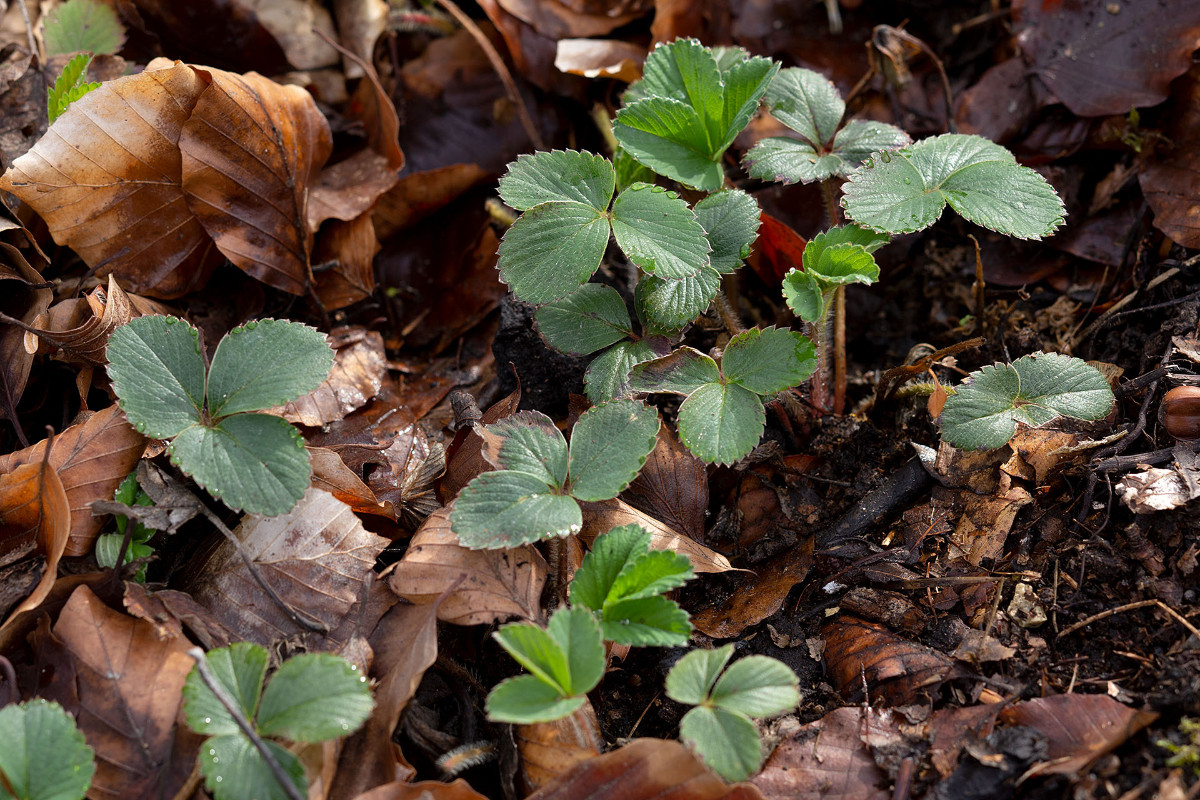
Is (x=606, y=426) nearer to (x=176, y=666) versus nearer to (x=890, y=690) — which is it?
(x=890, y=690)

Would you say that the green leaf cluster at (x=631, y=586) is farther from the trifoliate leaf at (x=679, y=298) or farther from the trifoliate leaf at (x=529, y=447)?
the trifoliate leaf at (x=679, y=298)

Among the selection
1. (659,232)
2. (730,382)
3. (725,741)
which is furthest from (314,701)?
(659,232)

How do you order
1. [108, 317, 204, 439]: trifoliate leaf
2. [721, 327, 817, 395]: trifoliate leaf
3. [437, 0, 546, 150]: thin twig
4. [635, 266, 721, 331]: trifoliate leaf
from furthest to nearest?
1. [437, 0, 546, 150]: thin twig
2. [635, 266, 721, 331]: trifoliate leaf
3. [721, 327, 817, 395]: trifoliate leaf
4. [108, 317, 204, 439]: trifoliate leaf

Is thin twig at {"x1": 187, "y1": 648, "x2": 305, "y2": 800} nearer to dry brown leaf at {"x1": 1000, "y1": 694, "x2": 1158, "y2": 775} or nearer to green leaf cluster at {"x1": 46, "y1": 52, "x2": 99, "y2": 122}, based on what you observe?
dry brown leaf at {"x1": 1000, "y1": 694, "x2": 1158, "y2": 775}

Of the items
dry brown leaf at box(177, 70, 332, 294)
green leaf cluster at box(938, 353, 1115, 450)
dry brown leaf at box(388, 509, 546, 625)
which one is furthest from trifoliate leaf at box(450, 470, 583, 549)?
dry brown leaf at box(177, 70, 332, 294)

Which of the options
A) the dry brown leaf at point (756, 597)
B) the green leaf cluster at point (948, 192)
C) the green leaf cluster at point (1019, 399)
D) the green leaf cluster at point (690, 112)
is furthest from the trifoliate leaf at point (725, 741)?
the green leaf cluster at point (690, 112)

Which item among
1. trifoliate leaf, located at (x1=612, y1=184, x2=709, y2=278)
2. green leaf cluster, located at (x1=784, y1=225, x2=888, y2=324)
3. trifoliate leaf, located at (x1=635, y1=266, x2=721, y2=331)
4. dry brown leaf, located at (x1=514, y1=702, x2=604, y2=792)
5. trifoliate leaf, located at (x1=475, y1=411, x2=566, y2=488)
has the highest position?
trifoliate leaf, located at (x1=612, y1=184, x2=709, y2=278)

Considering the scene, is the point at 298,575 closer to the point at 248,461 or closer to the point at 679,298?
the point at 248,461
